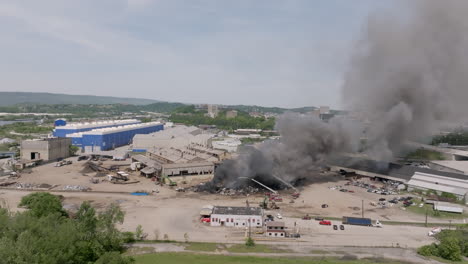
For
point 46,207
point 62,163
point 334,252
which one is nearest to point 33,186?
point 62,163

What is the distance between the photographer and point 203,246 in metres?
26.5

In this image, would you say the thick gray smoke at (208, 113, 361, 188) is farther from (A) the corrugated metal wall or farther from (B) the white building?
(A) the corrugated metal wall

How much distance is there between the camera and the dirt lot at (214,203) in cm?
2872

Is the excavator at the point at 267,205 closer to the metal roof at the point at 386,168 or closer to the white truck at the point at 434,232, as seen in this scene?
the white truck at the point at 434,232

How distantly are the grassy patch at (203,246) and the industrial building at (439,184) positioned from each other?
29.6 meters

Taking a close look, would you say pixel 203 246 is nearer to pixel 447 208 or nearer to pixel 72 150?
pixel 447 208

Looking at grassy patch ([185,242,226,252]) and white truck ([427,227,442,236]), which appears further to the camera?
white truck ([427,227,442,236])

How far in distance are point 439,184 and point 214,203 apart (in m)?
27.9

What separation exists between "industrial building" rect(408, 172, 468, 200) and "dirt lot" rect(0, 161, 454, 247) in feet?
21.6

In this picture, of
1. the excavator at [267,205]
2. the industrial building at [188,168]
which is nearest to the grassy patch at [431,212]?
the excavator at [267,205]

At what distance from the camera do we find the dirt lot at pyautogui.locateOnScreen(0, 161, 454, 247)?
2872cm

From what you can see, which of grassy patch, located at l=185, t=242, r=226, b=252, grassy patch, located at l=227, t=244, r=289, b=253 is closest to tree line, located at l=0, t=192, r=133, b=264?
grassy patch, located at l=185, t=242, r=226, b=252

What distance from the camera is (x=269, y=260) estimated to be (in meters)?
23.9

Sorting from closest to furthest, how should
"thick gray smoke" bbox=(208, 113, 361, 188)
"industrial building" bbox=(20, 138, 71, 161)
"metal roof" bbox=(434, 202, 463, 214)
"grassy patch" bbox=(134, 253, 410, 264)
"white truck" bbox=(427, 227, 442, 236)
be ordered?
1. "grassy patch" bbox=(134, 253, 410, 264)
2. "white truck" bbox=(427, 227, 442, 236)
3. "metal roof" bbox=(434, 202, 463, 214)
4. "thick gray smoke" bbox=(208, 113, 361, 188)
5. "industrial building" bbox=(20, 138, 71, 161)
